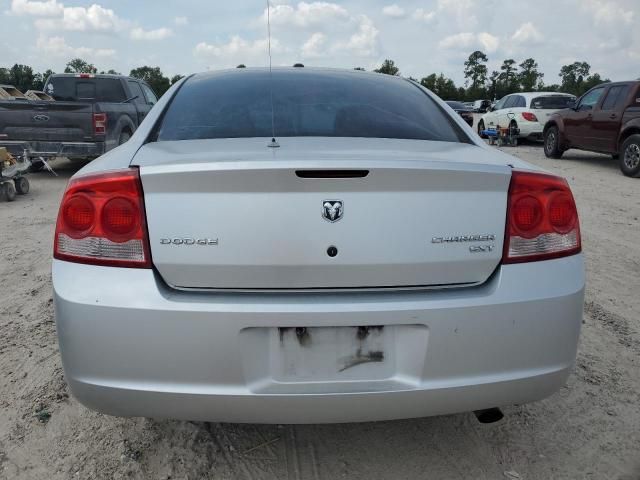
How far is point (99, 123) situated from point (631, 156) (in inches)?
381

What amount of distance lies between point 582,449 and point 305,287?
1.55m

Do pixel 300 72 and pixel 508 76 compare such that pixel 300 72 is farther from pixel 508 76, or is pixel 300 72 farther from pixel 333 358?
pixel 508 76

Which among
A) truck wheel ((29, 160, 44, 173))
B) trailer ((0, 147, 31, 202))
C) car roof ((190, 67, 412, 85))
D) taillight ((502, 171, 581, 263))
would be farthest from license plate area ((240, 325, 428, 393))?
truck wheel ((29, 160, 44, 173))

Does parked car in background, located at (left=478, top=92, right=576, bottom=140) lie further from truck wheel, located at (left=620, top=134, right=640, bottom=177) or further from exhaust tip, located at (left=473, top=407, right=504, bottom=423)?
exhaust tip, located at (left=473, top=407, right=504, bottom=423)

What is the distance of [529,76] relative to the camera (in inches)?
3000

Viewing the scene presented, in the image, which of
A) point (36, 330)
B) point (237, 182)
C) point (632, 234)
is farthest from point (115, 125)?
point (237, 182)

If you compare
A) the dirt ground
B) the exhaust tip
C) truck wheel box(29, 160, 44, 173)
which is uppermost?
the exhaust tip

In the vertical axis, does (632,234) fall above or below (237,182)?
below

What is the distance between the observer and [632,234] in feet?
20.9

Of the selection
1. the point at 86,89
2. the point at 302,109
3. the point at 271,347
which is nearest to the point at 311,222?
the point at 271,347

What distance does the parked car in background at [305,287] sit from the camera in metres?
1.82

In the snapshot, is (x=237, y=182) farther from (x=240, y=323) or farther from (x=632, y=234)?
(x=632, y=234)

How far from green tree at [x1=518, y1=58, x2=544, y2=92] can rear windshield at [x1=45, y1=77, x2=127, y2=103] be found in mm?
63057

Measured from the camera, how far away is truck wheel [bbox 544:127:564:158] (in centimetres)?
1335
